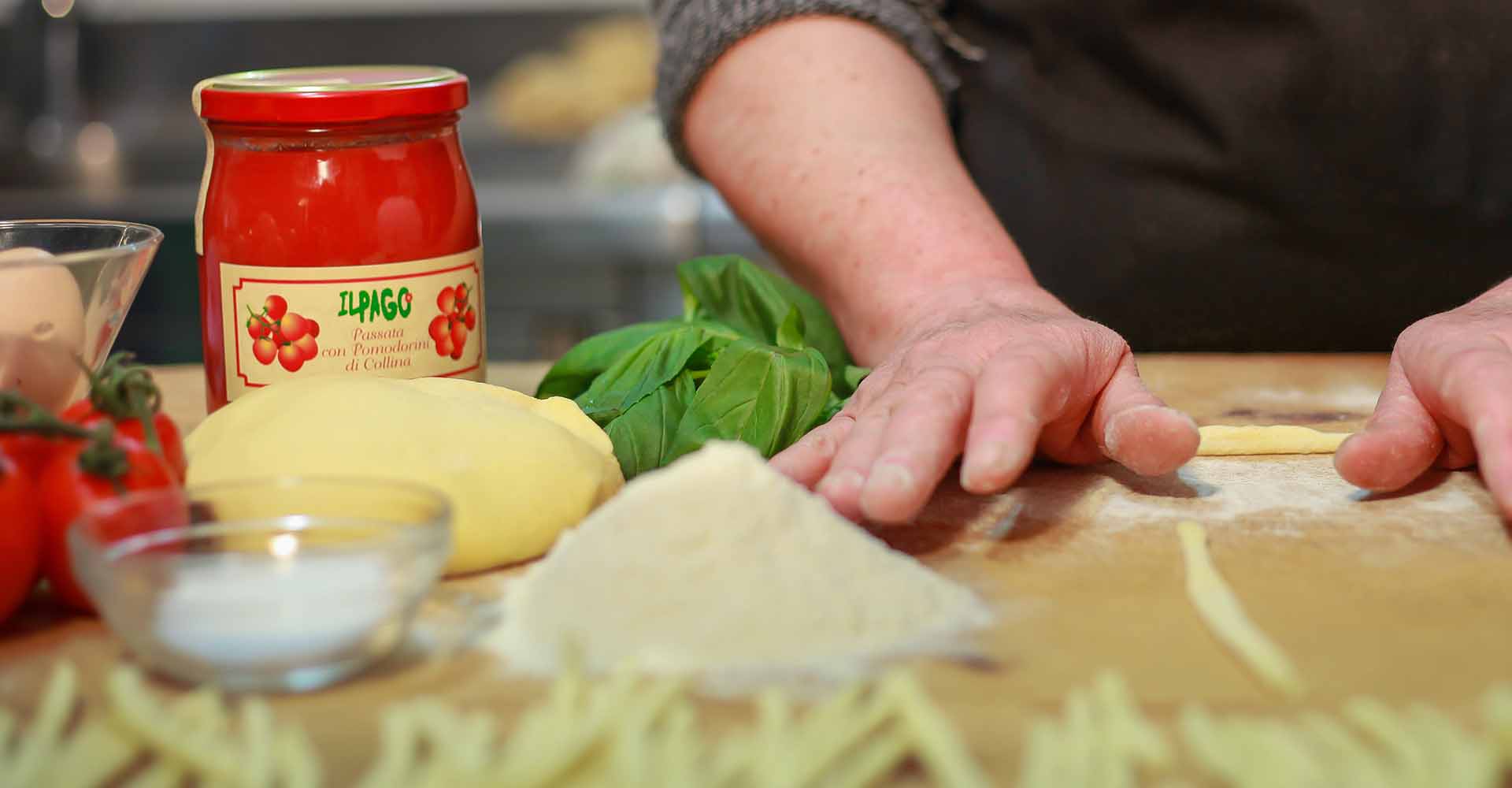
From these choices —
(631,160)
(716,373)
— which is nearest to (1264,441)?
(716,373)

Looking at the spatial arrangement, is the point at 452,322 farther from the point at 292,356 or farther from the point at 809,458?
the point at 809,458

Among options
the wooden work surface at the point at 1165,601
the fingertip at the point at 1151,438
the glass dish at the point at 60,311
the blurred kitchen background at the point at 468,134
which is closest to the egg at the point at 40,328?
the glass dish at the point at 60,311

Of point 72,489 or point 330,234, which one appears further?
point 330,234

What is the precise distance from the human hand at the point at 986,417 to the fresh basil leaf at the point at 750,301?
0.59 ft

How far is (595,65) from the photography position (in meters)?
3.98

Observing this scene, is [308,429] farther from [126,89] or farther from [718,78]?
[126,89]

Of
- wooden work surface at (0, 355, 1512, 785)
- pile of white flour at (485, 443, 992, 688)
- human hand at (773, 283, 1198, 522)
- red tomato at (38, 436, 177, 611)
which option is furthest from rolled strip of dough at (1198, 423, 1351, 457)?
red tomato at (38, 436, 177, 611)

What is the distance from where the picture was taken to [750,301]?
4.76 ft

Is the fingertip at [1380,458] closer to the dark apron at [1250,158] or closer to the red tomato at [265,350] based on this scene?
the dark apron at [1250,158]

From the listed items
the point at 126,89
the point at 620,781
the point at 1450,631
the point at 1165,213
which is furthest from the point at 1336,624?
the point at 126,89

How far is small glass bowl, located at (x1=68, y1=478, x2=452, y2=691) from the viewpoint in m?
0.79

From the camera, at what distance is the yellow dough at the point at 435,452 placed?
3.30ft

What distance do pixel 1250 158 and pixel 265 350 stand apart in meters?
1.07

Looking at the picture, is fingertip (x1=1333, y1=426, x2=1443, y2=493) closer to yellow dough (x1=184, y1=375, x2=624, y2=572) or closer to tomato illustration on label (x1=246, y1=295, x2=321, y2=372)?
yellow dough (x1=184, y1=375, x2=624, y2=572)
